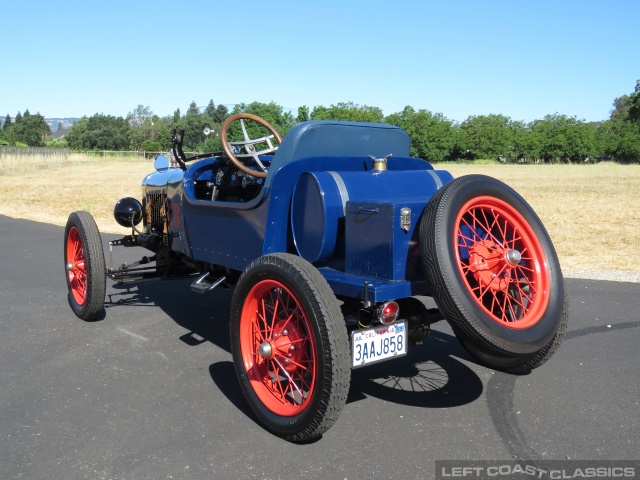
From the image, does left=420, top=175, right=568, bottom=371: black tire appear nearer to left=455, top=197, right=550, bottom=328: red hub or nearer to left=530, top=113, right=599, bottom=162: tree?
left=455, top=197, right=550, bottom=328: red hub

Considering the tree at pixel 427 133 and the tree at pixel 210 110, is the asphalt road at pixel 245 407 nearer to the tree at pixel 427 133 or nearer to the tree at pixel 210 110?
the tree at pixel 210 110

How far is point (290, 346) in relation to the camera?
127 inches

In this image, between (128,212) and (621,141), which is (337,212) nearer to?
(128,212)

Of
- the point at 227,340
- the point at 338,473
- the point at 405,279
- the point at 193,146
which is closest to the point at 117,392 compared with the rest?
the point at 227,340

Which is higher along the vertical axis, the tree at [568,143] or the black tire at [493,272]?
the tree at [568,143]

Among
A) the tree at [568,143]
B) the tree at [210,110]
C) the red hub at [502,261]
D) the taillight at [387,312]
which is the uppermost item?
the tree at [568,143]

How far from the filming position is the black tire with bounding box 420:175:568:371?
2.83 meters

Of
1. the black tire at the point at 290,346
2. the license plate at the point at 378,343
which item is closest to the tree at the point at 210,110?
the black tire at the point at 290,346

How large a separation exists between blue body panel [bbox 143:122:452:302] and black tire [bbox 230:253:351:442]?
12.0 inches

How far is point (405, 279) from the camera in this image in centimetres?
319

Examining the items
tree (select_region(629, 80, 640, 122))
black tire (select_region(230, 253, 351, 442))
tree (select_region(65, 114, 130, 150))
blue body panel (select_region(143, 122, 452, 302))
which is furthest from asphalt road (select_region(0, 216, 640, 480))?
tree (select_region(65, 114, 130, 150))

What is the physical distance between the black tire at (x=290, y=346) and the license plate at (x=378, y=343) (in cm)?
15

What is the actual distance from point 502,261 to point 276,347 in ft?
4.19

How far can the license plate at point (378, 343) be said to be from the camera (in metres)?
2.99
